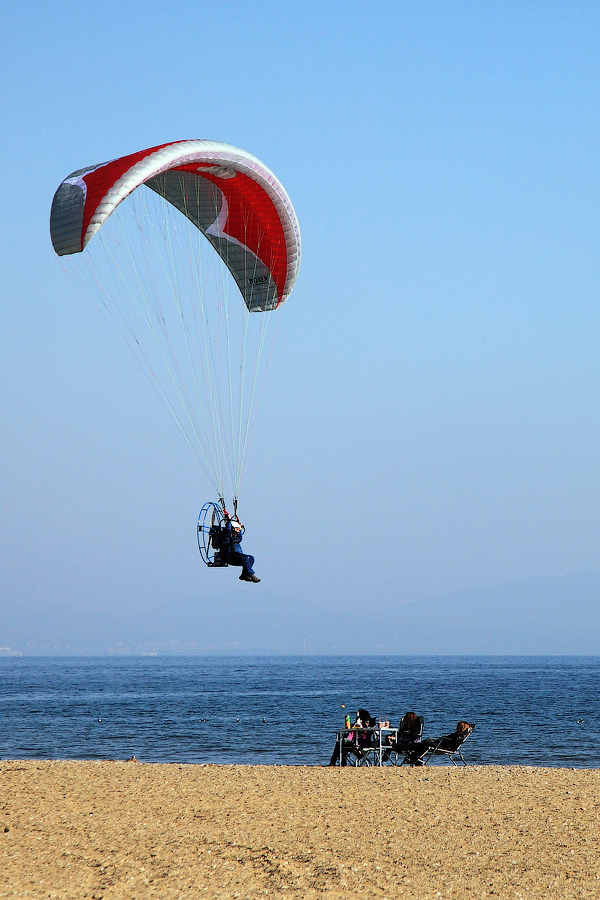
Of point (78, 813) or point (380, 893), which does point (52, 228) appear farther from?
point (380, 893)

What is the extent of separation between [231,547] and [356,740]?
586 centimetres

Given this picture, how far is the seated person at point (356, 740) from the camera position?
1553cm

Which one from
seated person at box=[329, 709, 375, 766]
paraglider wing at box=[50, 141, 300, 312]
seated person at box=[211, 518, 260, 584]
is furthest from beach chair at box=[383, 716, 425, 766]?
paraglider wing at box=[50, 141, 300, 312]

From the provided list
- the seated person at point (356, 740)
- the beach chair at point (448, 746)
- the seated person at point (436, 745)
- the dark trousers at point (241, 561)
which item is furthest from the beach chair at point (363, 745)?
the dark trousers at point (241, 561)

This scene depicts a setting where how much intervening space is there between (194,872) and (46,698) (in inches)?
1518

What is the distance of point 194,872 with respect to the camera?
835cm

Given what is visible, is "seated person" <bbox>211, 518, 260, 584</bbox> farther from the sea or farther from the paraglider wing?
the sea

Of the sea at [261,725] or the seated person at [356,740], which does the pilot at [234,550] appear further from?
the sea at [261,725]

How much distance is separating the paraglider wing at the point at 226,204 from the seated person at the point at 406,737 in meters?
7.99

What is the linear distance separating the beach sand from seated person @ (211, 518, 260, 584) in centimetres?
306

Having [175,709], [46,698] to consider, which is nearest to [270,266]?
[175,709]

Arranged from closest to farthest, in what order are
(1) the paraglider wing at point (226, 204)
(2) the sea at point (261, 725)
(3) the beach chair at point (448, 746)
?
(1) the paraglider wing at point (226, 204) < (3) the beach chair at point (448, 746) < (2) the sea at point (261, 725)

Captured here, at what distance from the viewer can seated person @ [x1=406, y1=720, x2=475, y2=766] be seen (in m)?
15.7

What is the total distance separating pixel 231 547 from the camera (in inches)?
469
